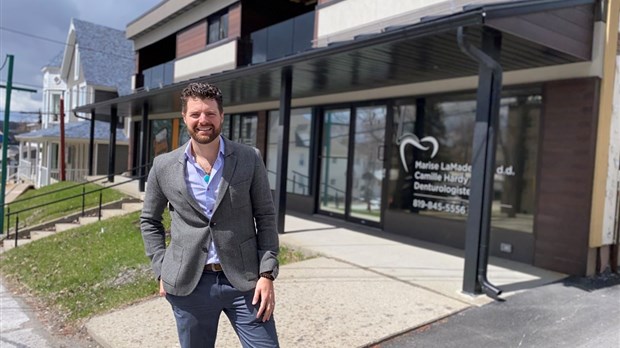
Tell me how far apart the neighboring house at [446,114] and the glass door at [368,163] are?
3 centimetres

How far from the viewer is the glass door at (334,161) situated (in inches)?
405

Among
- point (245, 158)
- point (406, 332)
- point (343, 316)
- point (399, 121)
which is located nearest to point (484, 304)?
point (406, 332)

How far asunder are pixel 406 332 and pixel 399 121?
5355 millimetres

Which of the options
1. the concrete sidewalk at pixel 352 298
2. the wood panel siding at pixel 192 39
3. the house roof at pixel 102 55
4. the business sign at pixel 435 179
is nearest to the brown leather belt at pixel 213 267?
the concrete sidewalk at pixel 352 298

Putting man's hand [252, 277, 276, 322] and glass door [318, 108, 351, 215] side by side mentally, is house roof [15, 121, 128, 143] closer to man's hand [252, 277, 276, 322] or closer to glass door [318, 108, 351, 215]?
glass door [318, 108, 351, 215]

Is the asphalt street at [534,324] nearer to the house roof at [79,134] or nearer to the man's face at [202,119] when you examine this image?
the man's face at [202,119]

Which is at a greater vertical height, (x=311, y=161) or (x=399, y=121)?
(x=399, y=121)

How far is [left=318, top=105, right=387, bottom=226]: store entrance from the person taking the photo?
9.45 meters

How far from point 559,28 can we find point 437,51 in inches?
55.3

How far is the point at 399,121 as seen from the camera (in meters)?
8.98

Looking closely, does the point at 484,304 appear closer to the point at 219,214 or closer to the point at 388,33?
the point at 388,33

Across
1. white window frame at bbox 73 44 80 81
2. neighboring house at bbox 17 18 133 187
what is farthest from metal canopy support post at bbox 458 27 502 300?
white window frame at bbox 73 44 80 81

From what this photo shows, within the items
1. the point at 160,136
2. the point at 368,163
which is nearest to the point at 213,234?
the point at 368,163

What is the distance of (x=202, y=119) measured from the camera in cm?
227
